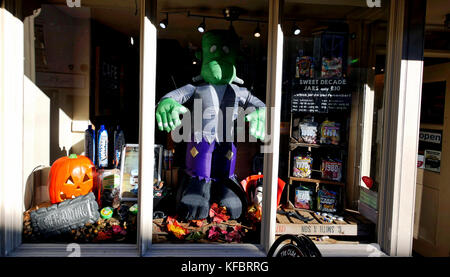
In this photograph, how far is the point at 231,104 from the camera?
126 inches

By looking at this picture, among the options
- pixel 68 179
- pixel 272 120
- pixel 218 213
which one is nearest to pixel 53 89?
pixel 68 179

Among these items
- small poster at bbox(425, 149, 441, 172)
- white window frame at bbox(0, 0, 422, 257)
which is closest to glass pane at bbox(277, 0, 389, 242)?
white window frame at bbox(0, 0, 422, 257)

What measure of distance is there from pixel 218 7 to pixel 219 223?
2.46 meters

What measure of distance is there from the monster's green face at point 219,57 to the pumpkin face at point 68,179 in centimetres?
163

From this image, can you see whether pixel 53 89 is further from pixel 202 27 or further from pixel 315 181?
pixel 315 181

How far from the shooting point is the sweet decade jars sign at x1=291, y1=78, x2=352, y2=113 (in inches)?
134

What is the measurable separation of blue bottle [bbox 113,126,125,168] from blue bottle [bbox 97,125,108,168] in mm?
109

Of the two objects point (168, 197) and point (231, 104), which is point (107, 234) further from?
point (231, 104)

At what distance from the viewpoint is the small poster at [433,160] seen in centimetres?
340

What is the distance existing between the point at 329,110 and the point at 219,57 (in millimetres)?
1405

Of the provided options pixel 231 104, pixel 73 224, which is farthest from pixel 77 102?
pixel 231 104

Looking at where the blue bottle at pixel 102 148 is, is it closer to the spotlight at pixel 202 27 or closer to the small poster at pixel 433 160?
the spotlight at pixel 202 27

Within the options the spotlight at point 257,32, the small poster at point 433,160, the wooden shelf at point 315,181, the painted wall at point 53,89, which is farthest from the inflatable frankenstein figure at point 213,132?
the small poster at point 433,160

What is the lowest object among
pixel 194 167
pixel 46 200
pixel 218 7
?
pixel 46 200
